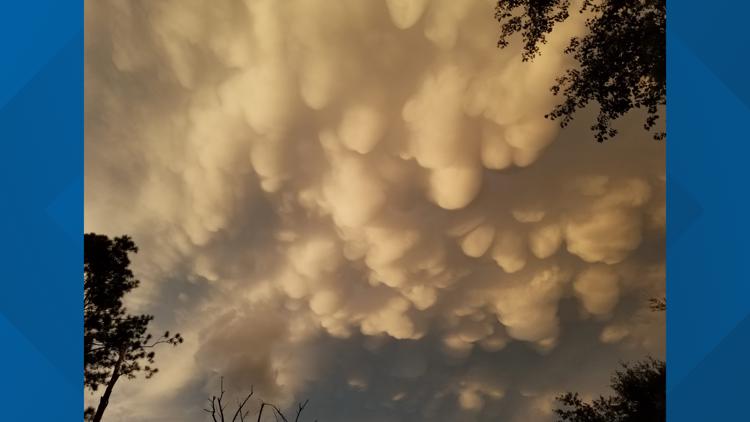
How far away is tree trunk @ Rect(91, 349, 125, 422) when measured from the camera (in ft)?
15.5

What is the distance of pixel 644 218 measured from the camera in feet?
13.9

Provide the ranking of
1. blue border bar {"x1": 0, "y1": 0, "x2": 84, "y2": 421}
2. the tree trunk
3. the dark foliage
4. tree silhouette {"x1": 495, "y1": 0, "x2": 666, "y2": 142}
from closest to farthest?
blue border bar {"x1": 0, "y1": 0, "x2": 84, "y2": 421}
tree silhouette {"x1": 495, "y1": 0, "x2": 666, "y2": 142}
the dark foliage
the tree trunk

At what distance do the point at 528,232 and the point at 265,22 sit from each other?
13.3 feet

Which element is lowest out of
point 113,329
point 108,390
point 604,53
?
point 108,390

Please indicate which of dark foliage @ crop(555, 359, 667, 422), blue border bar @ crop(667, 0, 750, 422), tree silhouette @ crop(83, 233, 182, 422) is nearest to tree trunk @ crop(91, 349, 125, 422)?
tree silhouette @ crop(83, 233, 182, 422)

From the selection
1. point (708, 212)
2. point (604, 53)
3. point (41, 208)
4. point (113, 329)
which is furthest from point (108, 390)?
point (604, 53)

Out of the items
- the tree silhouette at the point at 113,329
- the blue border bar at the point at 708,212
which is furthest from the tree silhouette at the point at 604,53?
the tree silhouette at the point at 113,329

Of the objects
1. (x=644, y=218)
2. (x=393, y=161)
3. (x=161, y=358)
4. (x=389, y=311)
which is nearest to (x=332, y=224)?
(x=393, y=161)

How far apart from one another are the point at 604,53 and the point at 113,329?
700 cm

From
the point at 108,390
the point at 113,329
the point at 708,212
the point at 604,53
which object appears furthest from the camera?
the point at 113,329

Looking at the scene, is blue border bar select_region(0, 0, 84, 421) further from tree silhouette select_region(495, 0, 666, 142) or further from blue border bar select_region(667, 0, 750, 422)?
blue border bar select_region(667, 0, 750, 422)

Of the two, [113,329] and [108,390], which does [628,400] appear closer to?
[108,390]

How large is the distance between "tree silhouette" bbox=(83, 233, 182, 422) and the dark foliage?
5.23m

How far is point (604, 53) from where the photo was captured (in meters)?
4.41
